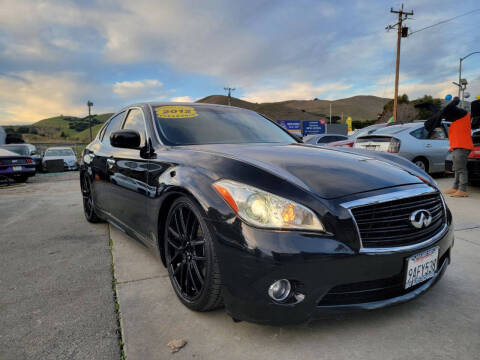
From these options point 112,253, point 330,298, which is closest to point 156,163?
point 112,253

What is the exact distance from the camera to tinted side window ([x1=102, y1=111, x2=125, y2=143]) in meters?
3.86

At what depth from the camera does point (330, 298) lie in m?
1.68

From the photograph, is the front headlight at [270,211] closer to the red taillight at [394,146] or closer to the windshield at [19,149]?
the red taillight at [394,146]

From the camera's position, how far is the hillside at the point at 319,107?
114188mm

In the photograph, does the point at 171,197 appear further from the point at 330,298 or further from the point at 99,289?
the point at 330,298

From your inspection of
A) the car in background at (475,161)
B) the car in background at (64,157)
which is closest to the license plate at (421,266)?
the car in background at (475,161)

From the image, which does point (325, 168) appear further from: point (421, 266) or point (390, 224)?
point (421, 266)

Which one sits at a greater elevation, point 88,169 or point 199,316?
point 88,169

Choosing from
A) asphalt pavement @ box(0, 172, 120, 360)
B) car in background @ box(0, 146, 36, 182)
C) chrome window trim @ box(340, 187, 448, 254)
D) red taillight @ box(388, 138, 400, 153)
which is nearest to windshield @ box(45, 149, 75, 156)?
car in background @ box(0, 146, 36, 182)

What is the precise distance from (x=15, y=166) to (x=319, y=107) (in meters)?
141

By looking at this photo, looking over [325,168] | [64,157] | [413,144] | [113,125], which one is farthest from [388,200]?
[64,157]

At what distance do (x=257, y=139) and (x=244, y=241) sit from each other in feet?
5.02

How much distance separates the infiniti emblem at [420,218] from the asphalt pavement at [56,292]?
173 centimetres

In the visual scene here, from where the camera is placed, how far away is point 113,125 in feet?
13.4
